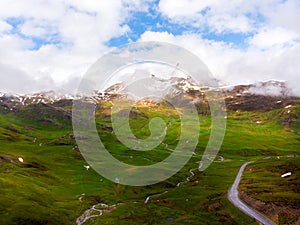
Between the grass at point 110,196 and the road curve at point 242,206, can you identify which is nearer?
the road curve at point 242,206

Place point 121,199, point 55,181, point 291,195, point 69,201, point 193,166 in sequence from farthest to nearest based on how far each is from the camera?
point 193,166 < point 55,181 < point 121,199 < point 69,201 < point 291,195

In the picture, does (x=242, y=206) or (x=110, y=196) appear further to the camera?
(x=110, y=196)

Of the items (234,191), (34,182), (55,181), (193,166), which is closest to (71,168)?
(55,181)

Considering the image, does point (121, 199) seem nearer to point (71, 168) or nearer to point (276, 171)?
point (71, 168)

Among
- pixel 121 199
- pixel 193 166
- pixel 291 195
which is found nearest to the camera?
pixel 291 195

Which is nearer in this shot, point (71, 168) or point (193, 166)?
point (71, 168)

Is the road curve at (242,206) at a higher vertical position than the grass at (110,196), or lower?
lower

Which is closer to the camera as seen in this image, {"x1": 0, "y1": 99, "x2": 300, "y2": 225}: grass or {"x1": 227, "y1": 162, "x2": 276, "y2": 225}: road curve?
{"x1": 227, "y1": 162, "x2": 276, "y2": 225}: road curve

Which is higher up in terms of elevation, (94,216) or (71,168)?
(71,168)

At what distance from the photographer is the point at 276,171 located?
149 meters

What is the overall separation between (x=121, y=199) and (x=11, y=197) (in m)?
41.9

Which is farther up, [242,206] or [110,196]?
[110,196]

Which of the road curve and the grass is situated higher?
the grass

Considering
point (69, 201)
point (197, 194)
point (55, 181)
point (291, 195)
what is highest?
point (55, 181)
